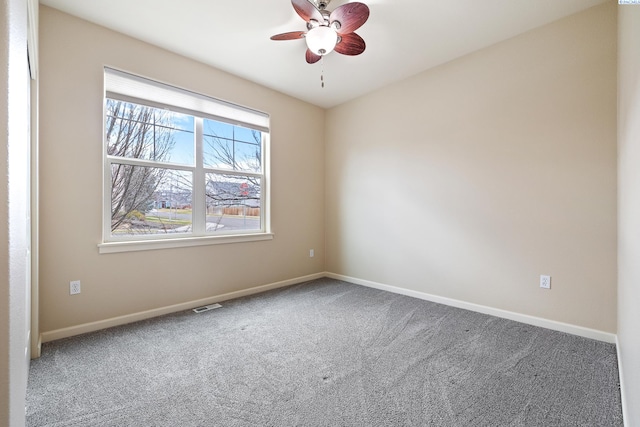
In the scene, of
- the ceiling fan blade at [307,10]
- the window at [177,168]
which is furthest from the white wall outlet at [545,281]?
the window at [177,168]

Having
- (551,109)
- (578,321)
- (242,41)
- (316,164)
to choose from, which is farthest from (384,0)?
(578,321)

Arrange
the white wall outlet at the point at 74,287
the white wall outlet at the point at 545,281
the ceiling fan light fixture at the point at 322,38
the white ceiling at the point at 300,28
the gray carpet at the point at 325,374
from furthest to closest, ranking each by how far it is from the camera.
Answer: the white wall outlet at the point at 545,281 → the white wall outlet at the point at 74,287 → the white ceiling at the point at 300,28 → the ceiling fan light fixture at the point at 322,38 → the gray carpet at the point at 325,374

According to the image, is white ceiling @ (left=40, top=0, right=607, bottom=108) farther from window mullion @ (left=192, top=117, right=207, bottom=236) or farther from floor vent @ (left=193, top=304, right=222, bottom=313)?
floor vent @ (left=193, top=304, right=222, bottom=313)

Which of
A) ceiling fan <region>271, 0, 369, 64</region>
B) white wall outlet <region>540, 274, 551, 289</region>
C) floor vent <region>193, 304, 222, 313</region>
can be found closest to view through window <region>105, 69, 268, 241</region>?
floor vent <region>193, 304, 222, 313</region>

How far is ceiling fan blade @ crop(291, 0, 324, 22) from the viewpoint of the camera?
1942 mm

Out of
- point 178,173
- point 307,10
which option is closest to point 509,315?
point 307,10

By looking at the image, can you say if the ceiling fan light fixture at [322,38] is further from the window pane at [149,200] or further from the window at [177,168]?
the window pane at [149,200]

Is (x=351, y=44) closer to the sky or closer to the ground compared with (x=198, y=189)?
closer to the sky

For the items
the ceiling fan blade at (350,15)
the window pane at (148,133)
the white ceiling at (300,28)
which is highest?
the white ceiling at (300,28)

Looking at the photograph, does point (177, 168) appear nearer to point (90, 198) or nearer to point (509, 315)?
point (90, 198)

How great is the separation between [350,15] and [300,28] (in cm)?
75

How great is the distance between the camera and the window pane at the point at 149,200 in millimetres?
2699

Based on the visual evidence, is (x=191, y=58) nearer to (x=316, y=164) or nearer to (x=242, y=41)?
(x=242, y=41)

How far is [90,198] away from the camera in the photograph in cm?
247
